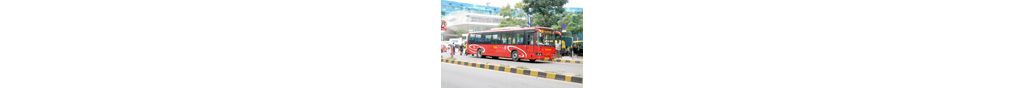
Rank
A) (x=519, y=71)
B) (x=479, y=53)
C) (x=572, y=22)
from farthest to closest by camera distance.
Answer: (x=479, y=53), (x=519, y=71), (x=572, y=22)

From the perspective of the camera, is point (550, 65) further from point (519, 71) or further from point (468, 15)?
point (468, 15)

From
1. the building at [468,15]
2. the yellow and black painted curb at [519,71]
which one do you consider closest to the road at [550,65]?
the yellow and black painted curb at [519,71]

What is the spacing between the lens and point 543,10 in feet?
8.43

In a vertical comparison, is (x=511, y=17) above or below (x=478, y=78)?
above

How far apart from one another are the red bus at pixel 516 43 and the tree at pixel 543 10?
0.03m

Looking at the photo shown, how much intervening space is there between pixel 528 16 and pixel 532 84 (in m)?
0.19

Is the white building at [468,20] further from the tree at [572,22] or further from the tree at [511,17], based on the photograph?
the tree at [572,22]

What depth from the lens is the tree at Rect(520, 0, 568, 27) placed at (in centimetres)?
254

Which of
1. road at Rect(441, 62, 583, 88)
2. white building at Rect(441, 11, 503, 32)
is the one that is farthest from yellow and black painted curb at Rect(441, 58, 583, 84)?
white building at Rect(441, 11, 503, 32)

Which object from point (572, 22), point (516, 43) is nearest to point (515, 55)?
point (516, 43)

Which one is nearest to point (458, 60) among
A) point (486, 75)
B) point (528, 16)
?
point (486, 75)

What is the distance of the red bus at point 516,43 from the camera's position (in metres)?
2.63

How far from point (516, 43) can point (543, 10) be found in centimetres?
19

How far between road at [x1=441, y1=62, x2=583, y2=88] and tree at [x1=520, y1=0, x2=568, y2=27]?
0.17 m
